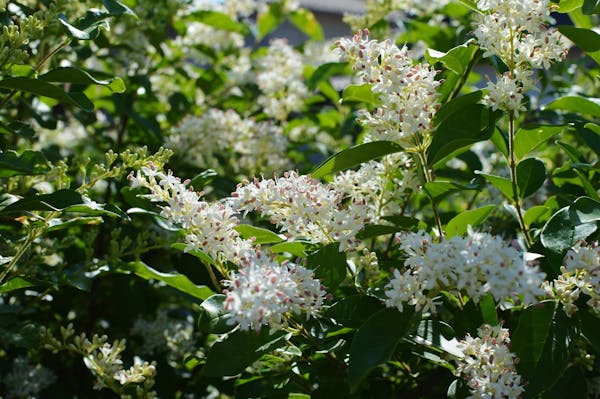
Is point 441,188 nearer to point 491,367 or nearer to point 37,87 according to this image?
point 491,367

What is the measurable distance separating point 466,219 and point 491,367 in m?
0.31

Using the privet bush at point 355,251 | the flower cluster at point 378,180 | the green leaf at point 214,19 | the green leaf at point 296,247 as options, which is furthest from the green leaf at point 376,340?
the green leaf at point 214,19

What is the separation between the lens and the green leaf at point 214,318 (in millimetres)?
1270

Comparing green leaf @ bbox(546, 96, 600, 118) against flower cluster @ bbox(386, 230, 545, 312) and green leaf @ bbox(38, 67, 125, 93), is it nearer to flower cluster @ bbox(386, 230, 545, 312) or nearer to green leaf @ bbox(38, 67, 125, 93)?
flower cluster @ bbox(386, 230, 545, 312)

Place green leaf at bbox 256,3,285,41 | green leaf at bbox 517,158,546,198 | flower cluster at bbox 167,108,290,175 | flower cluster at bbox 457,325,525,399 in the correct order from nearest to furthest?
1. flower cluster at bbox 457,325,525,399
2. green leaf at bbox 517,158,546,198
3. flower cluster at bbox 167,108,290,175
4. green leaf at bbox 256,3,285,41

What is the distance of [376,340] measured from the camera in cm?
113

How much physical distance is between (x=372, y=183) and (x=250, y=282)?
1.80 feet

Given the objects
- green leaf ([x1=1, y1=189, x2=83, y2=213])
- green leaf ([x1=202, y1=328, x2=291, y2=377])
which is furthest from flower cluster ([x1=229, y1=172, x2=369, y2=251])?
green leaf ([x1=1, y1=189, x2=83, y2=213])

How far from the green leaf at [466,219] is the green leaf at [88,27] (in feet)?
2.78

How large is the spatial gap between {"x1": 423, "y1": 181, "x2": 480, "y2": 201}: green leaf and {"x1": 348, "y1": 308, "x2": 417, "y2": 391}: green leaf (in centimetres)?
25

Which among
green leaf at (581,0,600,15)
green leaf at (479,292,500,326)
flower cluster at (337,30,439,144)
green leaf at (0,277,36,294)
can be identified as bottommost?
green leaf at (0,277,36,294)

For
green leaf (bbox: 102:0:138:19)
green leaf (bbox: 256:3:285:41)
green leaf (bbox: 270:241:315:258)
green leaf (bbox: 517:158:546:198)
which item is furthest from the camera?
green leaf (bbox: 256:3:285:41)

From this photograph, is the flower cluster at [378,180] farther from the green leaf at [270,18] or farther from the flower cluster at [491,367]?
the green leaf at [270,18]

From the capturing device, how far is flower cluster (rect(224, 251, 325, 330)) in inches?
42.1
